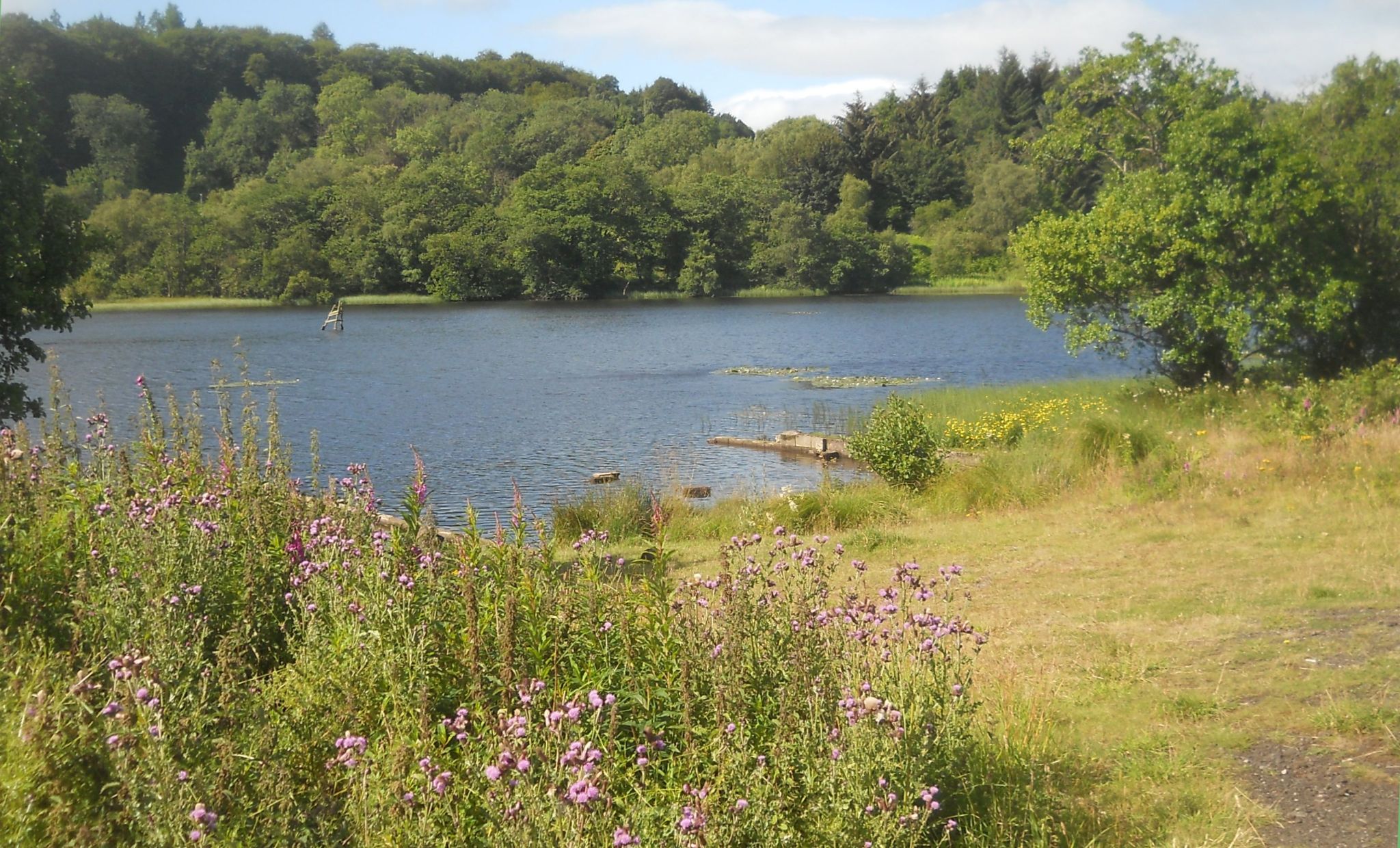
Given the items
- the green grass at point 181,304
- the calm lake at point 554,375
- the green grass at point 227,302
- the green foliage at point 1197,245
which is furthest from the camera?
the green grass at point 227,302

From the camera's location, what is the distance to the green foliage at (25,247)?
8750 millimetres

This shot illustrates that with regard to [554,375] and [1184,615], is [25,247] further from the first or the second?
[554,375]

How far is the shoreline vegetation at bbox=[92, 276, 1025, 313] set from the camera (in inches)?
3034

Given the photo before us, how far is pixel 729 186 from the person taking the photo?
8900 cm

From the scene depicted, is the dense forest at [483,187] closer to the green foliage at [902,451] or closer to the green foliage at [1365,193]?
the green foliage at [902,451]

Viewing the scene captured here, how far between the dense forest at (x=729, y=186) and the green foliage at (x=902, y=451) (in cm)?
665

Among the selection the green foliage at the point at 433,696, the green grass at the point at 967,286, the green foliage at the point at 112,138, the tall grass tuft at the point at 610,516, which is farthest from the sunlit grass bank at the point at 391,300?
the green foliage at the point at 433,696

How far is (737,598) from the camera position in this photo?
157 inches

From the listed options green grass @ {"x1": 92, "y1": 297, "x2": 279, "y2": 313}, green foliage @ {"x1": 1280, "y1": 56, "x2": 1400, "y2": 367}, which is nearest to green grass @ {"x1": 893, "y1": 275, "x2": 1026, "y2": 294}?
green grass @ {"x1": 92, "y1": 297, "x2": 279, "y2": 313}

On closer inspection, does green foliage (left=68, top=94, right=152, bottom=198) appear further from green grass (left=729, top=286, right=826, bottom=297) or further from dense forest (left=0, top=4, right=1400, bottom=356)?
green grass (left=729, top=286, right=826, bottom=297)

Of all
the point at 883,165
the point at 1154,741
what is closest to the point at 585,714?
the point at 1154,741

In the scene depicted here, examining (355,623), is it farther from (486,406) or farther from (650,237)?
(650,237)

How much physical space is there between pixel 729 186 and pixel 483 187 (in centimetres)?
2157

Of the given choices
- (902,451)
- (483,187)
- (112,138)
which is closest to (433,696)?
(902,451)
